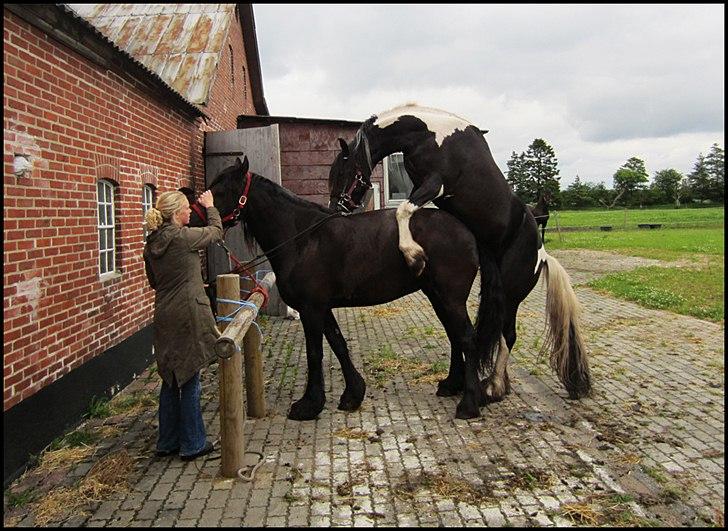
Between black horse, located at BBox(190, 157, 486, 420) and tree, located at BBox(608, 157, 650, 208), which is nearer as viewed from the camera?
black horse, located at BBox(190, 157, 486, 420)

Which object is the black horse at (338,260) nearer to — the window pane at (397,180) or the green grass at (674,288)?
the green grass at (674,288)

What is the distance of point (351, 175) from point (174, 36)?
8116 mm

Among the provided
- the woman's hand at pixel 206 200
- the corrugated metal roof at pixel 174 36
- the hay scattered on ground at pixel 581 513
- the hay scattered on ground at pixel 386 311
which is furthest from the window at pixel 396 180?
the hay scattered on ground at pixel 581 513

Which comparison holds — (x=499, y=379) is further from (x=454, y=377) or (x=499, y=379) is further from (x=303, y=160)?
(x=303, y=160)

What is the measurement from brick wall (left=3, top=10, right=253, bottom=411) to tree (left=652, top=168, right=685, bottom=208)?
7688cm

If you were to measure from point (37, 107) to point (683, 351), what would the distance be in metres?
7.42

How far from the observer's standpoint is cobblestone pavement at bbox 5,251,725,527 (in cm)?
318

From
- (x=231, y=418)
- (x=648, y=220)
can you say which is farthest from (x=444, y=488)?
(x=648, y=220)

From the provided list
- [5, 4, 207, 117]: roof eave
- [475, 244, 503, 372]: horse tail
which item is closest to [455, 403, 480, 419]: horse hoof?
[475, 244, 503, 372]: horse tail

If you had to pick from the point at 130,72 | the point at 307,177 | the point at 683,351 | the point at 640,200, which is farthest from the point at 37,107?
the point at 640,200

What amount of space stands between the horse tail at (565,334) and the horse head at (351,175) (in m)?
1.90

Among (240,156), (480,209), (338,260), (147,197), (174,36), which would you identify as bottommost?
(338,260)

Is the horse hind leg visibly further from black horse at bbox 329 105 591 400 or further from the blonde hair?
the blonde hair

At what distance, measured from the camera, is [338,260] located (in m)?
4.80
